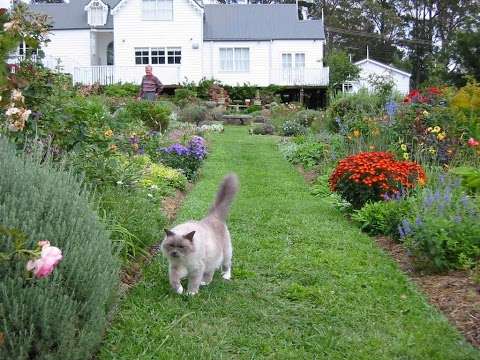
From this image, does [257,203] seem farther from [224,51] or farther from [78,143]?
[224,51]

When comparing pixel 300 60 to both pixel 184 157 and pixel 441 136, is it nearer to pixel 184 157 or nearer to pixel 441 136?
pixel 184 157

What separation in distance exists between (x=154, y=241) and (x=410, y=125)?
21.2ft

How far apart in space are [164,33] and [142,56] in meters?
1.70

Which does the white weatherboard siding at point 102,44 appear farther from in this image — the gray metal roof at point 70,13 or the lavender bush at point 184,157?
the lavender bush at point 184,157

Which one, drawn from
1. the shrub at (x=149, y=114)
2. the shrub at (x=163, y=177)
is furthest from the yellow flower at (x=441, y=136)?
the shrub at (x=149, y=114)

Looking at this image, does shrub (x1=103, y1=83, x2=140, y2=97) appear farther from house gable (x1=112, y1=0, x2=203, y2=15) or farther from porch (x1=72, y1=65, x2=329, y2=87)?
house gable (x1=112, y1=0, x2=203, y2=15)

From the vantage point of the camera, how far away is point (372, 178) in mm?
7992

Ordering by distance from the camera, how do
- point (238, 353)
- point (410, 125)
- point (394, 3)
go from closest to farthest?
point (238, 353) → point (410, 125) → point (394, 3)

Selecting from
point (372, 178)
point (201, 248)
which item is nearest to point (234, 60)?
point (372, 178)

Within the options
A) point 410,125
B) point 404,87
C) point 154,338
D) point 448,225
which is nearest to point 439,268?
point 448,225

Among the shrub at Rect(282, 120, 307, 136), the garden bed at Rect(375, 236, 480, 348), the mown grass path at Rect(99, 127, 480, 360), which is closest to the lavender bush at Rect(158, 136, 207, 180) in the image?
the mown grass path at Rect(99, 127, 480, 360)

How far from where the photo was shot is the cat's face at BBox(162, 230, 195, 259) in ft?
15.9

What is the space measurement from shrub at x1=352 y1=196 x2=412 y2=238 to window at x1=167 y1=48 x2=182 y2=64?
26.4 m

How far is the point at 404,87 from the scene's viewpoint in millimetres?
38094
